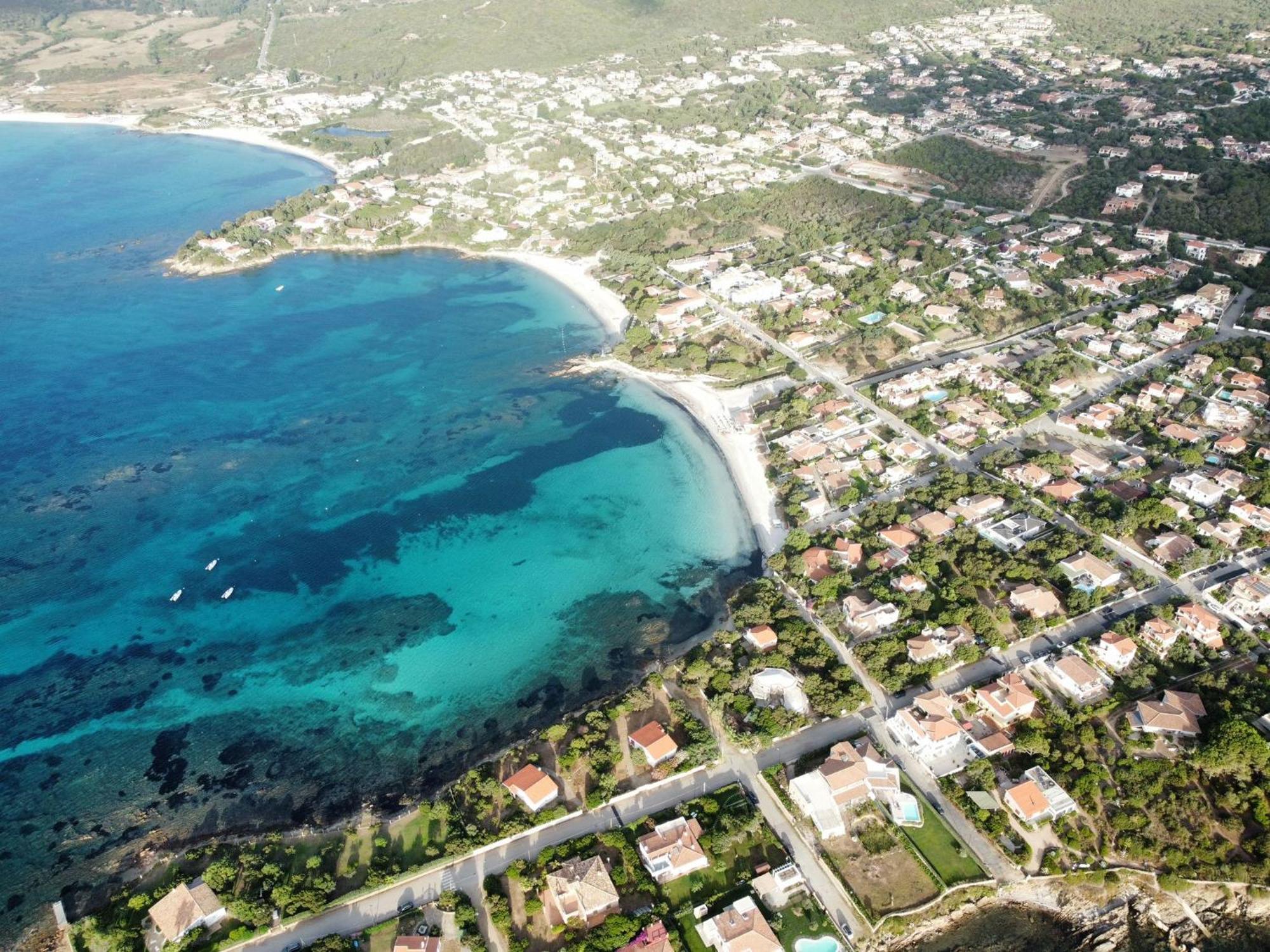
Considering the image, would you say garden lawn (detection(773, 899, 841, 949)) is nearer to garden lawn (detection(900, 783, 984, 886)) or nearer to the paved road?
garden lawn (detection(900, 783, 984, 886))

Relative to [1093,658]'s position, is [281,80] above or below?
above

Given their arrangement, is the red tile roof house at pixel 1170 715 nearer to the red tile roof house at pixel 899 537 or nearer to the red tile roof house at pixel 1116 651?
the red tile roof house at pixel 1116 651

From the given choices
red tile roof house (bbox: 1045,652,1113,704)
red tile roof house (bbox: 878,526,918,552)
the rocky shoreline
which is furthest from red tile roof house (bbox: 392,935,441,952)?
red tile roof house (bbox: 878,526,918,552)

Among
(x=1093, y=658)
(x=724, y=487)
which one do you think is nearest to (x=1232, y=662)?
(x=1093, y=658)

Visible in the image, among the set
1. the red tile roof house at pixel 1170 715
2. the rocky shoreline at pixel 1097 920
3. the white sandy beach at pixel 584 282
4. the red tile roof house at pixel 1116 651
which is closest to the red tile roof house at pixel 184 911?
the rocky shoreline at pixel 1097 920

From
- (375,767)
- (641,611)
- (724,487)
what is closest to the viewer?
(375,767)

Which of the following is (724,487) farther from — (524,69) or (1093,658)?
(524,69)
